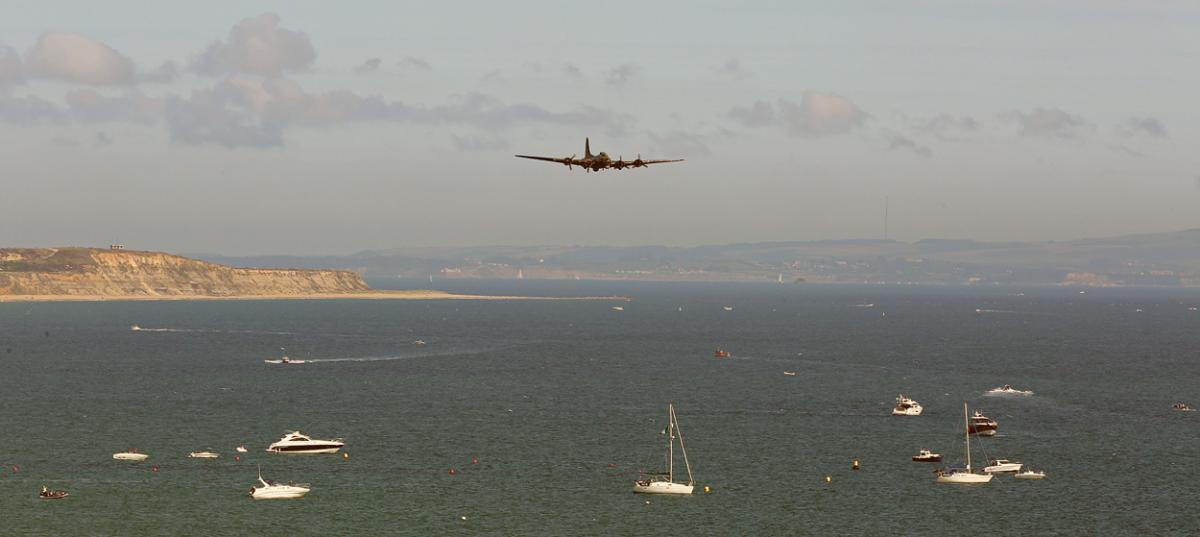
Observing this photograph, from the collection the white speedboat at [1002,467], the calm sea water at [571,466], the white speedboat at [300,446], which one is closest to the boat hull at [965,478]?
the calm sea water at [571,466]

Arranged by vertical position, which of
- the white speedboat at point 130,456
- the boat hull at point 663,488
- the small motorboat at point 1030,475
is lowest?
the small motorboat at point 1030,475

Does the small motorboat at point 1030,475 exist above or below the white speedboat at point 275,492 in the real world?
below

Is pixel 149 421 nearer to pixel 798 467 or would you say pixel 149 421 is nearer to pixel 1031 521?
pixel 798 467

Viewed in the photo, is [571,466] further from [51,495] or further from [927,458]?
[51,495]

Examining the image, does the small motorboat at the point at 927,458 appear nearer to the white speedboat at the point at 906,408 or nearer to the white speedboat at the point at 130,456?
the white speedboat at the point at 906,408

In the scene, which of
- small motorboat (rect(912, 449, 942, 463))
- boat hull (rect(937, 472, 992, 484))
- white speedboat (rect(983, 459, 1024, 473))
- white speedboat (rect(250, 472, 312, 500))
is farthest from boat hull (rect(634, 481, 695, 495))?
Result: white speedboat (rect(983, 459, 1024, 473))

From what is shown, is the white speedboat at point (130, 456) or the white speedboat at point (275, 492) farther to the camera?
the white speedboat at point (130, 456)

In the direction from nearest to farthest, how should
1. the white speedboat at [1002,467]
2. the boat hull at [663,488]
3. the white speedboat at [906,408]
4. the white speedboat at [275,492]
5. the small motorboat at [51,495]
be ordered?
the small motorboat at [51,495]
the white speedboat at [275,492]
the boat hull at [663,488]
the white speedboat at [1002,467]
the white speedboat at [906,408]

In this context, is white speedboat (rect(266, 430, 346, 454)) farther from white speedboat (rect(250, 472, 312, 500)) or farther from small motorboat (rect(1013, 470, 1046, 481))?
small motorboat (rect(1013, 470, 1046, 481))

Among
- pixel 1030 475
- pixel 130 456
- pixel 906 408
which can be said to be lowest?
pixel 1030 475

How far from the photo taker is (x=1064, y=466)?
13462cm

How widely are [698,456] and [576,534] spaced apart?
37.4m

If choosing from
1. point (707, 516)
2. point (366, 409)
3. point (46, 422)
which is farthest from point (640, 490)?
point (46, 422)

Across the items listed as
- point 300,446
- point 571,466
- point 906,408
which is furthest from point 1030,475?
point 300,446
